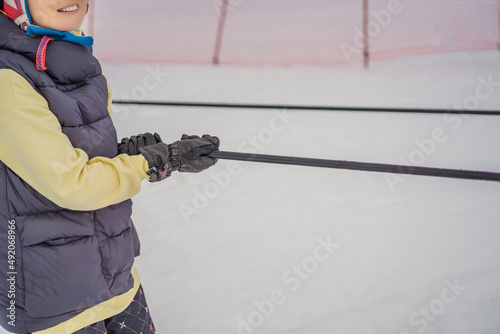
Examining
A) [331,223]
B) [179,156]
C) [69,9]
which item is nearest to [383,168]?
[179,156]

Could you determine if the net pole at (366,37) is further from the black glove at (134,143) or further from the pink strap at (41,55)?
the pink strap at (41,55)

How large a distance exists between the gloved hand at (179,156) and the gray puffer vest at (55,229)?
0.26 ft

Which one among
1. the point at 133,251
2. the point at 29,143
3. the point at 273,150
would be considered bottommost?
the point at 273,150

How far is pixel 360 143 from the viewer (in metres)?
2.02

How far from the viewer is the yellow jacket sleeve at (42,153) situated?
588 millimetres


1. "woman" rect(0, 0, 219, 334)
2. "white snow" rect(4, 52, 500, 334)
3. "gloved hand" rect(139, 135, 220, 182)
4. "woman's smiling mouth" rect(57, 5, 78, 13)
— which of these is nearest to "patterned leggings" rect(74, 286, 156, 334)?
"woman" rect(0, 0, 219, 334)

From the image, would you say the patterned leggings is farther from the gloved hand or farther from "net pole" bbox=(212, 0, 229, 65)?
"net pole" bbox=(212, 0, 229, 65)

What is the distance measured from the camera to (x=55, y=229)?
65 cm

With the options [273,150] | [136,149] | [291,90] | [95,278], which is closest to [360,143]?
[273,150]

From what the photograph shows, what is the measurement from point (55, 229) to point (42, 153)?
13 cm

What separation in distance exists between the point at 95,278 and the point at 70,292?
0.13 ft

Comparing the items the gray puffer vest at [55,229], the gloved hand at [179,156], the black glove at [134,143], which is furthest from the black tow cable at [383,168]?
the gray puffer vest at [55,229]

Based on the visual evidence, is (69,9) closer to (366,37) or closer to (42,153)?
(42,153)

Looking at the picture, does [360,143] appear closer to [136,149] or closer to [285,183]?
[285,183]
